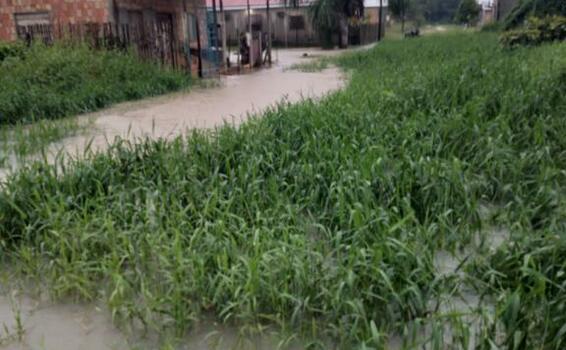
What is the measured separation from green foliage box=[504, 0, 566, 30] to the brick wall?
478 inches

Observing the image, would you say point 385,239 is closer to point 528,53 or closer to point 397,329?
point 397,329

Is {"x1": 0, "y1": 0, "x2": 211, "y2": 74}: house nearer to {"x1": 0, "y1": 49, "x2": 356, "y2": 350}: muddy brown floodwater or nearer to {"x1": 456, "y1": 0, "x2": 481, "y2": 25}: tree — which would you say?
{"x1": 0, "y1": 49, "x2": 356, "y2": 350}: muddy brown floodwater

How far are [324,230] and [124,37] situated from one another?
30.5 ft

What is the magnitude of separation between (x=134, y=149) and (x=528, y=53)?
Result: 28.4ft

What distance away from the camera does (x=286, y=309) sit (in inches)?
94.7

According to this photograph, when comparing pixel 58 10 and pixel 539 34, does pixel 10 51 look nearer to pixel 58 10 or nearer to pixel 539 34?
pixel 58 10

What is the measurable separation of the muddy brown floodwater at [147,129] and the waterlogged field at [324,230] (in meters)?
0.11

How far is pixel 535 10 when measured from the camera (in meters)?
15.2

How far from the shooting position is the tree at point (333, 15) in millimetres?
24219

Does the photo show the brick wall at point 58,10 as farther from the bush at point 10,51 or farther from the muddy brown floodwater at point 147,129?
the muddy brown floodwater at point 147,129

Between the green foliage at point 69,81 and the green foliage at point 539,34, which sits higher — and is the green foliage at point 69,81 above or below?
below

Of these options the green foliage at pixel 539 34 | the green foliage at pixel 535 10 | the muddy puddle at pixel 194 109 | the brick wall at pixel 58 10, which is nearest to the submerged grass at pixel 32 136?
Result: the muddy puddle at pixel 194 109

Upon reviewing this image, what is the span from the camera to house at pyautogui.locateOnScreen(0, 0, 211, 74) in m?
10.8

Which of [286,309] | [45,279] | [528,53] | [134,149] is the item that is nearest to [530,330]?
[286,309]
